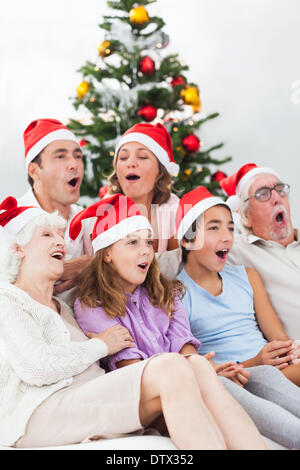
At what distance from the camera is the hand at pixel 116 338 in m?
1.58

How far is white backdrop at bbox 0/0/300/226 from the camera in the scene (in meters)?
4.65

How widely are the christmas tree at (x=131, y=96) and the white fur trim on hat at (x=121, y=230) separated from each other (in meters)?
2.30

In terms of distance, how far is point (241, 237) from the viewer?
2.41 m

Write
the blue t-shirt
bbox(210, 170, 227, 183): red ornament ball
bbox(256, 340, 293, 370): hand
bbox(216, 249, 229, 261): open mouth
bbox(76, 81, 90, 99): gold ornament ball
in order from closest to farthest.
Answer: bbox(256, 340, 293, 370): hand < the blue t-shirt < bbox(216, 249, 229, 261): open mouth < bbox(76, 81, 90, 99): gold ornament ball < bbox(210, 170, 227, 183): red ornament ball

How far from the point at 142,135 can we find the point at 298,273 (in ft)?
3.11

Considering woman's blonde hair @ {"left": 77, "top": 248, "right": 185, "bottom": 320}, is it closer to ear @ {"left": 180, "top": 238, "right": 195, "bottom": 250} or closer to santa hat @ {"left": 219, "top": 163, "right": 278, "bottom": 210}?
ear @ {"left": 180, "top": 238, "right": 195, "bottom": 250}

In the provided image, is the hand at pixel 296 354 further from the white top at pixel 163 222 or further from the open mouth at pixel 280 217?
the white top at pixel 163 222

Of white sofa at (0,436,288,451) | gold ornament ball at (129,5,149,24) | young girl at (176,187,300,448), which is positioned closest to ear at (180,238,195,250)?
young girl at (176,187,300,448)

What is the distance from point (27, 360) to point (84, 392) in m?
0.17

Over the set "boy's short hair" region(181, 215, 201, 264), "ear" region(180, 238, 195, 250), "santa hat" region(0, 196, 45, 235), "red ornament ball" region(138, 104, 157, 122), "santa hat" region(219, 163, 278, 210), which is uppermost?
"red ornament ball" region(138, 104, 157, 122)

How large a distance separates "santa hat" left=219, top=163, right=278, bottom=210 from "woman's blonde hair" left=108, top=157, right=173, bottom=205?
34 cm

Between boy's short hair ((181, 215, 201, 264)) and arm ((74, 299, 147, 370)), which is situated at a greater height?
boy's short hair ((181, 215, 201, 264))

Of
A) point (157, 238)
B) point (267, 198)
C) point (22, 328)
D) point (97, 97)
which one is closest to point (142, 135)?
point (157, 238)

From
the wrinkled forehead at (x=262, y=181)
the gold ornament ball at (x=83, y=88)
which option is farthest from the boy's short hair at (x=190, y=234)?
the gold ornament ball at (x=83, y=88)
